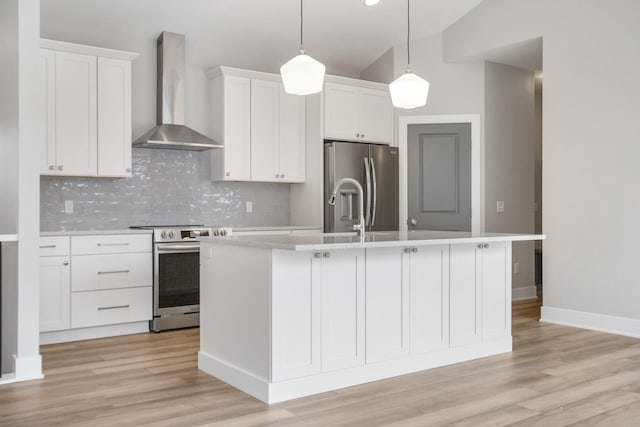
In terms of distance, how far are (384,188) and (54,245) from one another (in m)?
3.22

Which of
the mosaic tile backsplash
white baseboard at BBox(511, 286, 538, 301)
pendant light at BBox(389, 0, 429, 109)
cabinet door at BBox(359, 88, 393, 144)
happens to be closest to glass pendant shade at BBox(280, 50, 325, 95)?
pendant light at BBox(389, 0, 429, 109)

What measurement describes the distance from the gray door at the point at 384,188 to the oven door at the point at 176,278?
1.88 meters

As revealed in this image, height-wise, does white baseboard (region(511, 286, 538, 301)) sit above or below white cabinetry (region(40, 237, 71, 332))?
below

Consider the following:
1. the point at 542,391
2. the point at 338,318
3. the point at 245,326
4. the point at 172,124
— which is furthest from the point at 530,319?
the point at 172,124

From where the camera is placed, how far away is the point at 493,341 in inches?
169

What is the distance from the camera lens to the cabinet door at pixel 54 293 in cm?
468

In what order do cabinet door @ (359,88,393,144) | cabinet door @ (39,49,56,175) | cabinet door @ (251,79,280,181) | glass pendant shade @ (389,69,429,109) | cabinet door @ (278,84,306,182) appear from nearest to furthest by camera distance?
1. glass pendant shade @ (389,69,429,109)
2. cabinet door @ (39,49,56,175)
3. cabinet door @ (251,79,280,181)
4. cabinet door @ (278,84,306,182)
5. cabinet door @ (359,88,393,144)

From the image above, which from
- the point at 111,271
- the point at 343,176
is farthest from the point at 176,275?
the point at 343,176

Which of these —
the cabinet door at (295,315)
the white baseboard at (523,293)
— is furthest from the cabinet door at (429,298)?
the white baseboard at (523,293)

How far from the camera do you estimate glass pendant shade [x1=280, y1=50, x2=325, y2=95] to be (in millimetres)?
3346

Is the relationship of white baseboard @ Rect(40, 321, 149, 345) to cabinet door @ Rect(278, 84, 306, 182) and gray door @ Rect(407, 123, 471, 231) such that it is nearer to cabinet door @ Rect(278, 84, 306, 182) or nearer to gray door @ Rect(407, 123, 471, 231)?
cabinet door @ Rect(278, 84, 306, 182)

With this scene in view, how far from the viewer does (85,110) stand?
5090 mm

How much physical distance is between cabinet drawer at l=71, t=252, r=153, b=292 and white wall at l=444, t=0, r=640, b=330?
3.57m

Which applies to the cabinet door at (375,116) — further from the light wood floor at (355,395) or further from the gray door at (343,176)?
the light wood floor at (355,395)
